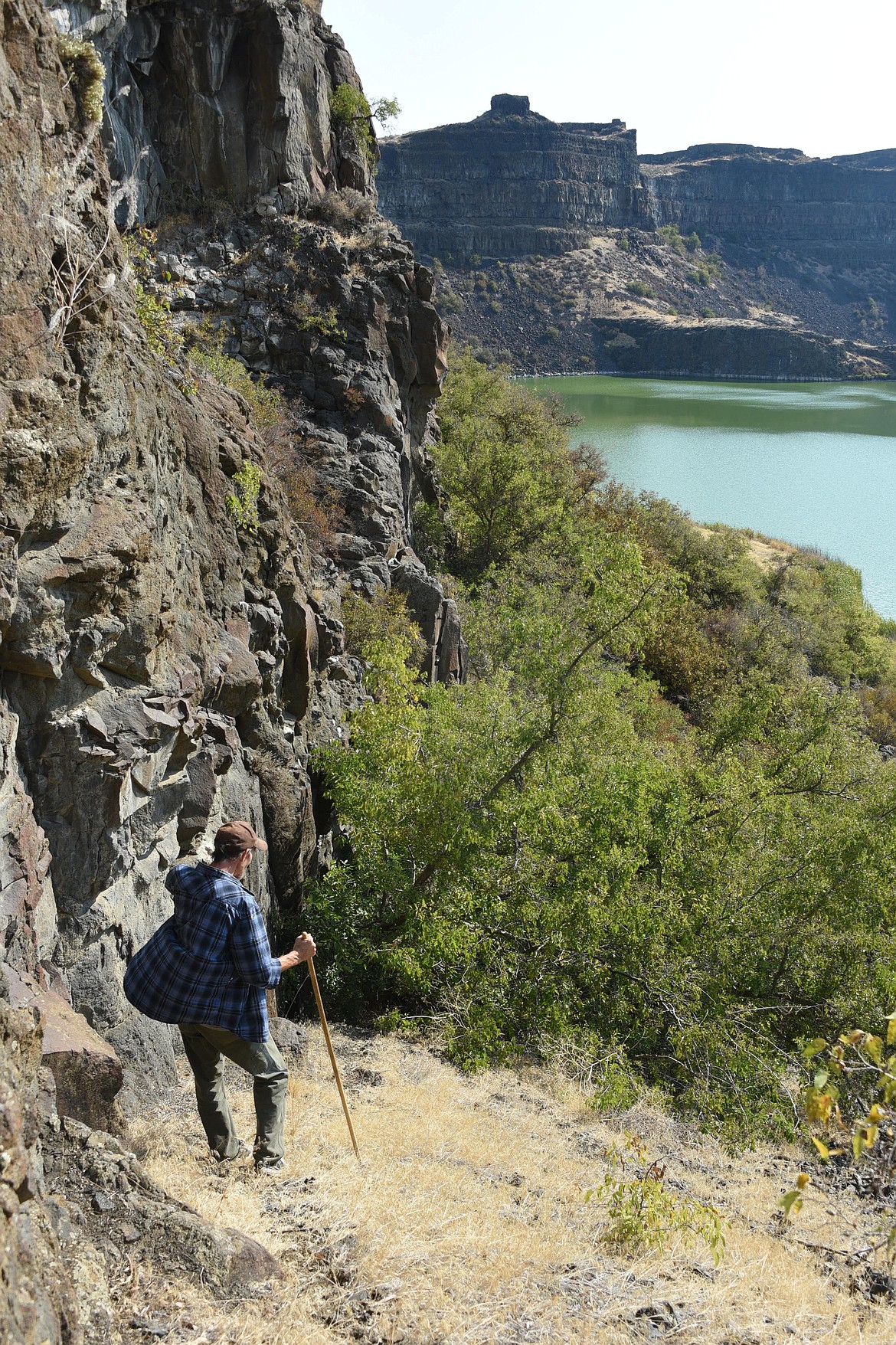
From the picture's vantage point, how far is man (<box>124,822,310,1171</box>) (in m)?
4.21

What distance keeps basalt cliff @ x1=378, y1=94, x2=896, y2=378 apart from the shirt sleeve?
4182 inches

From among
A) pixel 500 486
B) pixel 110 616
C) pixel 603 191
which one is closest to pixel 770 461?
pixel 500 486

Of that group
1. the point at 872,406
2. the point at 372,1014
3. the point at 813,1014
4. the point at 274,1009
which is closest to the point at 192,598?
the point at 274,1009

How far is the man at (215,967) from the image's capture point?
421cm

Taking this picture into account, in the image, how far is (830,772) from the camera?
38.7 ft

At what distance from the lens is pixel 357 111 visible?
2220cm

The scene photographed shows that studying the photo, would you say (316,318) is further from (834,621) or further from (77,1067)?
(834,621)

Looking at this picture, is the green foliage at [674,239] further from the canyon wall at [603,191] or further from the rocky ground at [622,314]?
the canyon wall at [603,191]

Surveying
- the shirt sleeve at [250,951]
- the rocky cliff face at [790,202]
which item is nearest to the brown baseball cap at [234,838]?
the shirt sleeve at [250,951]

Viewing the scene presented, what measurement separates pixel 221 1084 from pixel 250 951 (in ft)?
2.90

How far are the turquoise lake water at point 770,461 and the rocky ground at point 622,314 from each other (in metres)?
23.3

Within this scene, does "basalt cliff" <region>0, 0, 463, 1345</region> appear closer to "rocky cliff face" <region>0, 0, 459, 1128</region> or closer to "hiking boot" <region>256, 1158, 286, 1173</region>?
"rocky cliff face" <region>0, 0, 459, 1128</region>

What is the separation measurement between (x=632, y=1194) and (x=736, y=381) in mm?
124292

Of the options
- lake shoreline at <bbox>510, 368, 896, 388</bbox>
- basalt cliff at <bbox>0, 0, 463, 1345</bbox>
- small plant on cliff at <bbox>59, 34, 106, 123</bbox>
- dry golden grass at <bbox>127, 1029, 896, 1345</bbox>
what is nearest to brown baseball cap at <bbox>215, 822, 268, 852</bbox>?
basalt cliff at <bbox>0, 0, 463, 1345</bbox>
